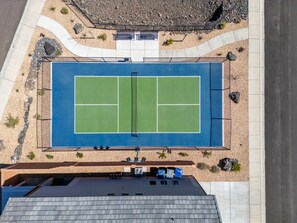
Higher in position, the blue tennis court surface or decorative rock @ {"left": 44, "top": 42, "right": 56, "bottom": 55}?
decorative rock @ {"left": 44, "top": 42, "right": 56, "bottom": 55}

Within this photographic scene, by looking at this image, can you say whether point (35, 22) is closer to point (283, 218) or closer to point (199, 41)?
point (199, 41)

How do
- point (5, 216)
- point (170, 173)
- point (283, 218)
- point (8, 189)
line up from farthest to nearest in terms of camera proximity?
point (283, 218) < point (170, 173) < point (8, 189) < point (5, 216)

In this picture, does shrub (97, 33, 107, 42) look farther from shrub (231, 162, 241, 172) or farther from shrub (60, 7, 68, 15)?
shrub (231, 162, 241, 172)

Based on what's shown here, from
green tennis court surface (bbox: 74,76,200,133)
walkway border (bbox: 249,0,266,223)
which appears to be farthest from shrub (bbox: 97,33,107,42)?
walkway border (bbox: 249,0,266,223)

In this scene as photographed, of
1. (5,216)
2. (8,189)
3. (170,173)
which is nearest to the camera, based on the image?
(5,216)

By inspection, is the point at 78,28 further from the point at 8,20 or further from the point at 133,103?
the point at 133,103

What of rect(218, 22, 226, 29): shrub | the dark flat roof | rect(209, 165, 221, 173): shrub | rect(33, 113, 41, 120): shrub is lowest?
the dark flat roof

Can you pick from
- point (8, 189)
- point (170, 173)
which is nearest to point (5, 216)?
point (8, 189)
